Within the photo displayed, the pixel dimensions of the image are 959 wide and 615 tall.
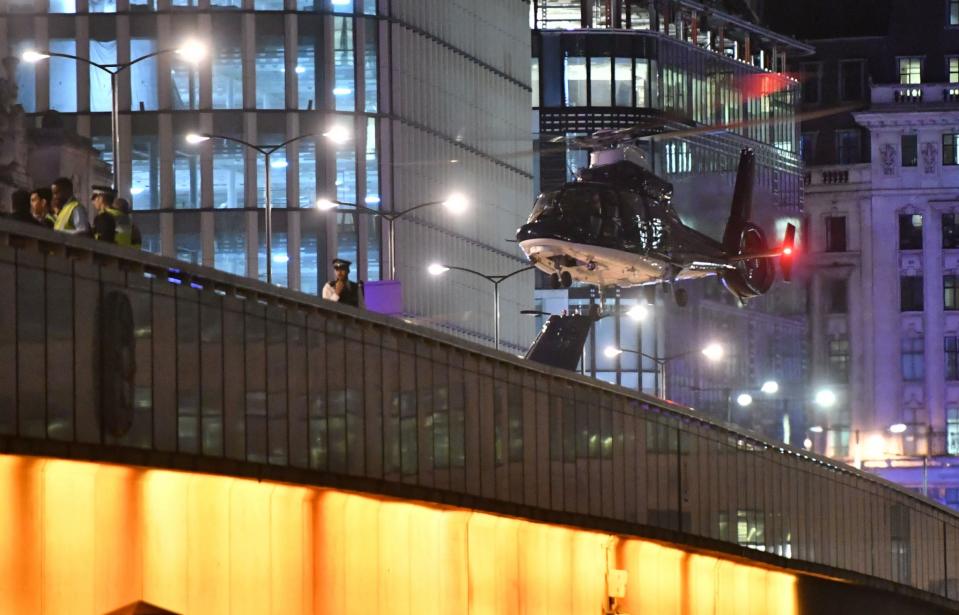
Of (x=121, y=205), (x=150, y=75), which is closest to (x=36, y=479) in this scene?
(x=121, y=205)

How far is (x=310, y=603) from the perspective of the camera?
125 feet

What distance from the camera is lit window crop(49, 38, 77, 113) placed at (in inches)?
3755

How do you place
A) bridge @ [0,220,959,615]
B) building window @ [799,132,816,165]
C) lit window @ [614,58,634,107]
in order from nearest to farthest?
bridge @ [0,220,959,615] < lit window @ [614,58,634,107] < building window @ [799,132,816,165]

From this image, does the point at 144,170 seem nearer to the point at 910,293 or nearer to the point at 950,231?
the point at 910,293

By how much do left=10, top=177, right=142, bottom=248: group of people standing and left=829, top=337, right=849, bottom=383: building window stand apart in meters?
125

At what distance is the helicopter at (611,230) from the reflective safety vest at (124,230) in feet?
113

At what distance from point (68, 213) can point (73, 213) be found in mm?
94

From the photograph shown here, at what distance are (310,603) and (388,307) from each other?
20256mm

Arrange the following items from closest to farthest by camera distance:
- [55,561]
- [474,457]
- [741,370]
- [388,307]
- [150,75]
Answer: [55,561] → [474,457] → [388,307] → [150,75] → [741,370]

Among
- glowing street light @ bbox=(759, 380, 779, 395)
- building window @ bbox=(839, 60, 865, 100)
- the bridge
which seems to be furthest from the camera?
building window @ bbox=(839, 60, 865, 100)

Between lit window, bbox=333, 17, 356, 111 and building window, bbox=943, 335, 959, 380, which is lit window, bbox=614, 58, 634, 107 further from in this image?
lit window, bbox=333, 17, 356, 111

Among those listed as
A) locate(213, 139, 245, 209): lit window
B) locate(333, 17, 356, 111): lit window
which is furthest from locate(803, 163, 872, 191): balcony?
locate(213, 139, 245, 209): lit window

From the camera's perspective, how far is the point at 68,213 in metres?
32.6

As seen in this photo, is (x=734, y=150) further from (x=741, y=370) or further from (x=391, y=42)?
(x=391, y=42)
